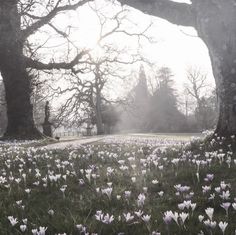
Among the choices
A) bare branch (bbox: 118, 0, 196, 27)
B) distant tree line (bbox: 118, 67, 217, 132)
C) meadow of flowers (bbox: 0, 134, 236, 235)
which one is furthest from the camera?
distant tree line (bbox: 118, 67, 217, 132)

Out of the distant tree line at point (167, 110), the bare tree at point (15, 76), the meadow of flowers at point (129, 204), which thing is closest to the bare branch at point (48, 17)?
the bare tree at point (15, 76)

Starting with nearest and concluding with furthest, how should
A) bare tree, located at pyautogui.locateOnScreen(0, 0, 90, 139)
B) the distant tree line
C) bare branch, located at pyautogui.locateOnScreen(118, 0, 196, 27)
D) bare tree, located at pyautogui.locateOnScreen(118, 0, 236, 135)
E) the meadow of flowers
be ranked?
the meadow of flowers → bare tree, located at pyautogui.locateOnScreen(118, 0, 236, 135) → bare branch, located at pyautogui.locateOnScreen(118, 0, 196, 27) → bare tree, located at pyautogui.locateOnScreen(0, 0, 90, 139) → the distant tree line

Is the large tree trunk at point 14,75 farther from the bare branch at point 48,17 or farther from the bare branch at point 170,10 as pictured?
the bare branch at point 170,10

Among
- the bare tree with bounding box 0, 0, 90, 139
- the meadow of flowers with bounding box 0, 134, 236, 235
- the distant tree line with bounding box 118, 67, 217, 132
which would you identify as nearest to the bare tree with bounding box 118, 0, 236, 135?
the meadow of flowers with bounding box 0, 134, 236, 235

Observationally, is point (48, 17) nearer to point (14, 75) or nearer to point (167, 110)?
point (14, 75)

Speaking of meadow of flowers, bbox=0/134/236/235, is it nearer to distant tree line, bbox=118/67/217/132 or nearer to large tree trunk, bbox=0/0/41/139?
large tree trunk, bbox=0/0/41/139

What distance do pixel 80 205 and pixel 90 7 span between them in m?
30.0

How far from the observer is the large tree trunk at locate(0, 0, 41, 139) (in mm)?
28734

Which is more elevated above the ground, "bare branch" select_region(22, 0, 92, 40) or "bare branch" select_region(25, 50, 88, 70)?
"bare branch" select_region(22, 0, 92, 40)

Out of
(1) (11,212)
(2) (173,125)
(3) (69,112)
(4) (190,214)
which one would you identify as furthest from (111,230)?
(2) (173,125)

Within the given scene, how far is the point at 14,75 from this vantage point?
29.1 metres

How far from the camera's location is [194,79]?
94.9m

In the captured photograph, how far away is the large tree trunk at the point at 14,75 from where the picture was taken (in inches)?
1131

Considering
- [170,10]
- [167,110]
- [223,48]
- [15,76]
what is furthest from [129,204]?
[167,110]
